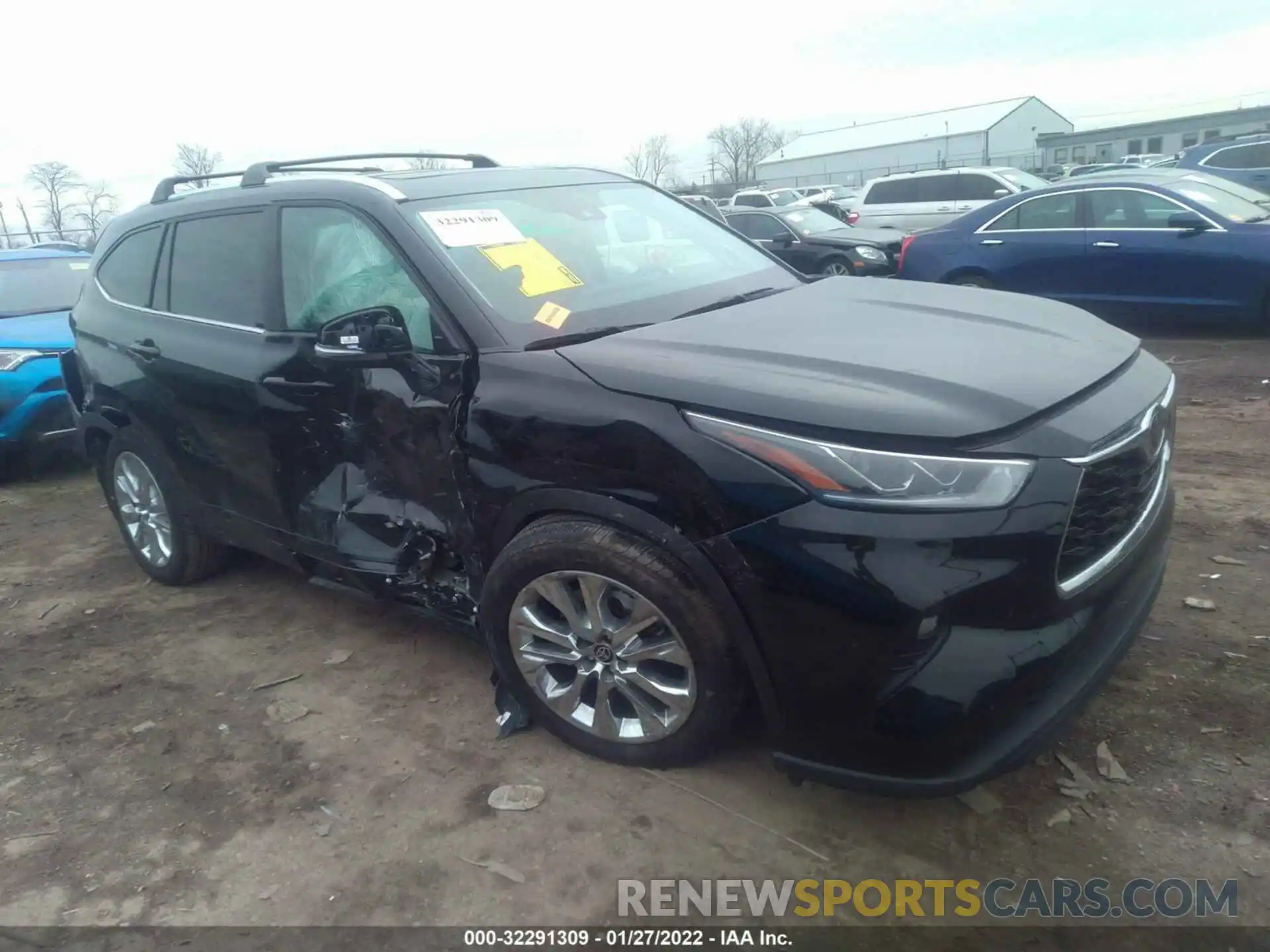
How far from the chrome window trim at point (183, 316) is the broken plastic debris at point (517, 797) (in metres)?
1.84

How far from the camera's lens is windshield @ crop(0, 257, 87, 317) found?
24.5 ft

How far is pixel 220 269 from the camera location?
12.7ft

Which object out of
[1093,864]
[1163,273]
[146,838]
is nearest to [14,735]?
[146,838]

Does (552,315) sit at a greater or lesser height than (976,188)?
lesser

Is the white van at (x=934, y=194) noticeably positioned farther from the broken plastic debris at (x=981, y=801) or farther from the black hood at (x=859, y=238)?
the broken plastic debris at (x=981, y=801)

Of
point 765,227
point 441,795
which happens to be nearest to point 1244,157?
point 765,227

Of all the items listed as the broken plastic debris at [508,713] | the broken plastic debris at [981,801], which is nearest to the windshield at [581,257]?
the broken plastic debris at [508,713]

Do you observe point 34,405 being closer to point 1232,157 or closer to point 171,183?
point 171,183

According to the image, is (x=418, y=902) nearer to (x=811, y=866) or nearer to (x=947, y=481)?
(x=811, y=866)

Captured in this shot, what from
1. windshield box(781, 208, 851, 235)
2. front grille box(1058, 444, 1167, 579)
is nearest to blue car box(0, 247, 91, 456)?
front grille box(1058, 444, 1167, 579)

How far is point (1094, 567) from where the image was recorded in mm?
2447

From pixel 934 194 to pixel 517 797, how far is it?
1641 cm

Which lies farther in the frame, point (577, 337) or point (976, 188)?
point (976, 188)

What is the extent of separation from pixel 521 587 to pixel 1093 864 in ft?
5.64
